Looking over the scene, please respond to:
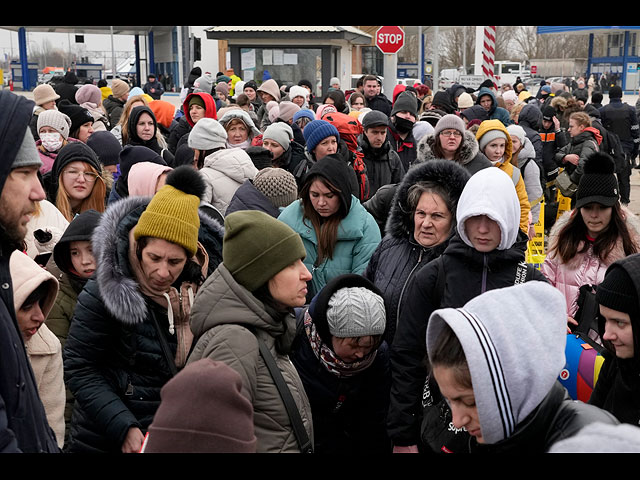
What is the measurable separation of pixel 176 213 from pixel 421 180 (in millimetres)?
1483

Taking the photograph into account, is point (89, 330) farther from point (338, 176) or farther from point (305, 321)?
point (338, 176)

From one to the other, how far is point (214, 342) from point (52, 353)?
1037 mm

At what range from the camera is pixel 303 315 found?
3387 mm

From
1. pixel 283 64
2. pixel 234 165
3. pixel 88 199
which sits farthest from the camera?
pixel 283 64

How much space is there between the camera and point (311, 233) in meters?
4.61

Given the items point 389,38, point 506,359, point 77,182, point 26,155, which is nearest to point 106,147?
point 77,182

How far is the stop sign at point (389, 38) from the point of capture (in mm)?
13133

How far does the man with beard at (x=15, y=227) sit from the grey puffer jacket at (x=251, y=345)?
2.24ft

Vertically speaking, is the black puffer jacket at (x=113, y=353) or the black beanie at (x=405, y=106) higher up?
the black beanie at (x=405, y=106)

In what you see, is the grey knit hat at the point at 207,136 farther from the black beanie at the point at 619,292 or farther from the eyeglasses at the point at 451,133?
the black beanie at the point at 619,292

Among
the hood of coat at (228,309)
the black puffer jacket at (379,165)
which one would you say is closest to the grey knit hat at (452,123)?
the black puffer jacket at (379,165)

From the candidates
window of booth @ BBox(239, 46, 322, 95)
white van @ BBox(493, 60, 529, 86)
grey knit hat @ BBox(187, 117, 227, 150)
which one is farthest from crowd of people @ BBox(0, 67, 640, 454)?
white van @ BBox(493, 60, 529, 86)

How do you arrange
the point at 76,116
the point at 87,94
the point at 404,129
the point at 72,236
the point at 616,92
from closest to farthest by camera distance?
the point at 72,236 < the point at 76,116 < the point at 404,129 < the point at 87,94 < the point at 616,92

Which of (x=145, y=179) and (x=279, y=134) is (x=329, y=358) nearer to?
(x=145, y=179)
